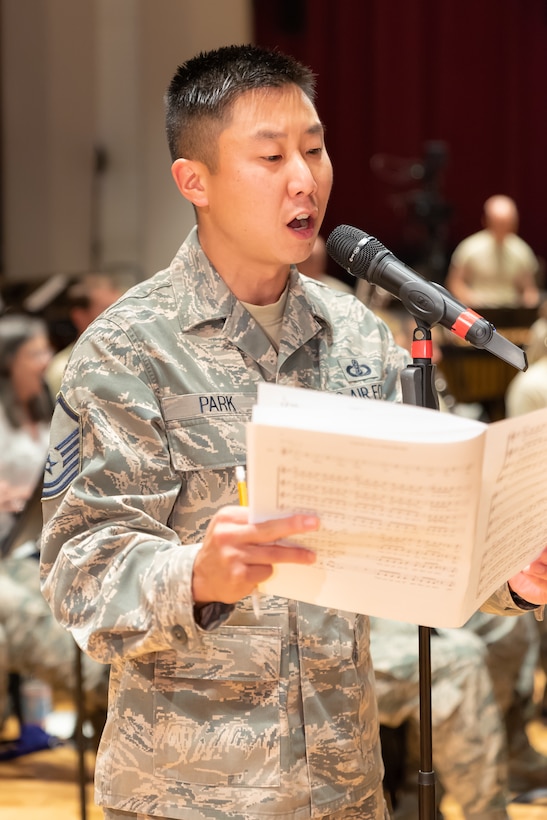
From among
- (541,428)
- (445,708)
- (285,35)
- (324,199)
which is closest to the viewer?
Answer: (541,428)

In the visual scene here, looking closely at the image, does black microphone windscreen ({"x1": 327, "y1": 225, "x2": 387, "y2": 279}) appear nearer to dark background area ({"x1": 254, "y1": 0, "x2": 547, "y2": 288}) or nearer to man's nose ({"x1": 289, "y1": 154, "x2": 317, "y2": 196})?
man's nose ({"x1": 289, "y1": 154, "x2": 317, "y2": 196})

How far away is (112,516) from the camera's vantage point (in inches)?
55.6

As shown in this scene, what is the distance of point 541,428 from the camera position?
4.37ft

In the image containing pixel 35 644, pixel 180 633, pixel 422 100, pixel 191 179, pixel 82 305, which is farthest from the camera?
pixel 422 100

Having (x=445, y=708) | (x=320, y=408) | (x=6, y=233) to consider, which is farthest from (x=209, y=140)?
(x=6, y=233)

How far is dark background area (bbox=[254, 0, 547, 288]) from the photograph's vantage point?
11.0m

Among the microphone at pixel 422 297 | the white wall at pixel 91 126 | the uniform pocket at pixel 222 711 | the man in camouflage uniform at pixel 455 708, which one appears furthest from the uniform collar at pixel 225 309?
the white wall at pixel 91 126

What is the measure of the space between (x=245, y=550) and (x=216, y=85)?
0.70 metres

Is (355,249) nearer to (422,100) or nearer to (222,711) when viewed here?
(222,711)

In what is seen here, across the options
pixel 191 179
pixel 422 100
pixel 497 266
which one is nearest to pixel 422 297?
pixel 191 179

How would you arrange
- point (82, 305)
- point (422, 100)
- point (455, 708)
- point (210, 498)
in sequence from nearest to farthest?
1. point (210, 498)
2. point (455, 708)
3. point (82, 305)
4. point (422, 100)

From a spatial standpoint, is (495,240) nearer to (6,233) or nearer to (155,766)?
(6,233)

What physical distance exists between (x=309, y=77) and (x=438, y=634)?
1.74 metres

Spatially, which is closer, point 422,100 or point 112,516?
point 112,516
